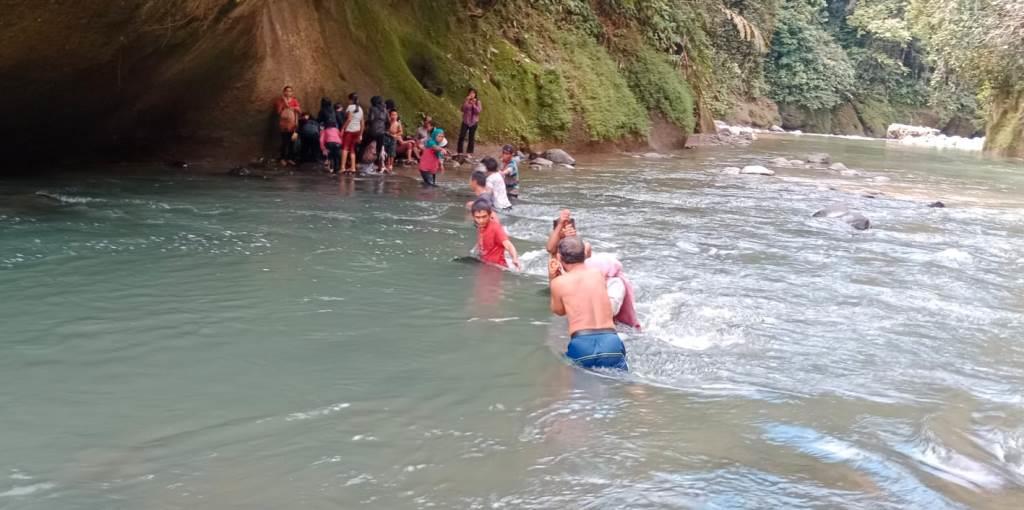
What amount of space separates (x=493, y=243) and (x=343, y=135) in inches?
363

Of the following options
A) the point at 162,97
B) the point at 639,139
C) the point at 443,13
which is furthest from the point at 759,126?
the point at 162,97

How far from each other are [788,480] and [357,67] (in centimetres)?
1741

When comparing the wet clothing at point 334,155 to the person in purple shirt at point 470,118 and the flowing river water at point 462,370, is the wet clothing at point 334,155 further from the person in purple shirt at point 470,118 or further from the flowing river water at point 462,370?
the flowing river water at point 462,370

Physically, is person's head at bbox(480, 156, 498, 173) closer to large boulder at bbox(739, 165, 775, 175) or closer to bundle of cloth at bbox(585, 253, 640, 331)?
bundle of cloth at bbox(585, 253, 640, 331)

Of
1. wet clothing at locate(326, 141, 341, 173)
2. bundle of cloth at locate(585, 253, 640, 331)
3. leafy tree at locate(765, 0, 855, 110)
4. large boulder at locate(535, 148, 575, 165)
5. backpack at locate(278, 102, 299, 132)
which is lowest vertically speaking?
bundle of cloth at locate(585, 253, 640, 331)

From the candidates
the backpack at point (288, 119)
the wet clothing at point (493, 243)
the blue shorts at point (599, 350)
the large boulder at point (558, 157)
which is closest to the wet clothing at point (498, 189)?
the wet clothing at point (493, 243)

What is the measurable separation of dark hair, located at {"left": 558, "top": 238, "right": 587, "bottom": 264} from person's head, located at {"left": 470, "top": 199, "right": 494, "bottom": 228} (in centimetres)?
275

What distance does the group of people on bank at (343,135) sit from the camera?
59.6ft

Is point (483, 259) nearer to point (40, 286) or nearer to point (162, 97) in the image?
point (40, 286)

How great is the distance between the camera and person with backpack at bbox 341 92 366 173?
17969 millimetres

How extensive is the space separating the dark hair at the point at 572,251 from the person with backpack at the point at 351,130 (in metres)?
11.9

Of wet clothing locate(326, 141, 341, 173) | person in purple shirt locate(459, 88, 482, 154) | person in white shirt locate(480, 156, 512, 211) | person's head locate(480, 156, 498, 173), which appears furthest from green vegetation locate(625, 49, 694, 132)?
person's head locate(480, 156, 498, 173)

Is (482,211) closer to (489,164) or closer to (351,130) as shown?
(489,164)

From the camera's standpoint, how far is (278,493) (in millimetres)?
4469
